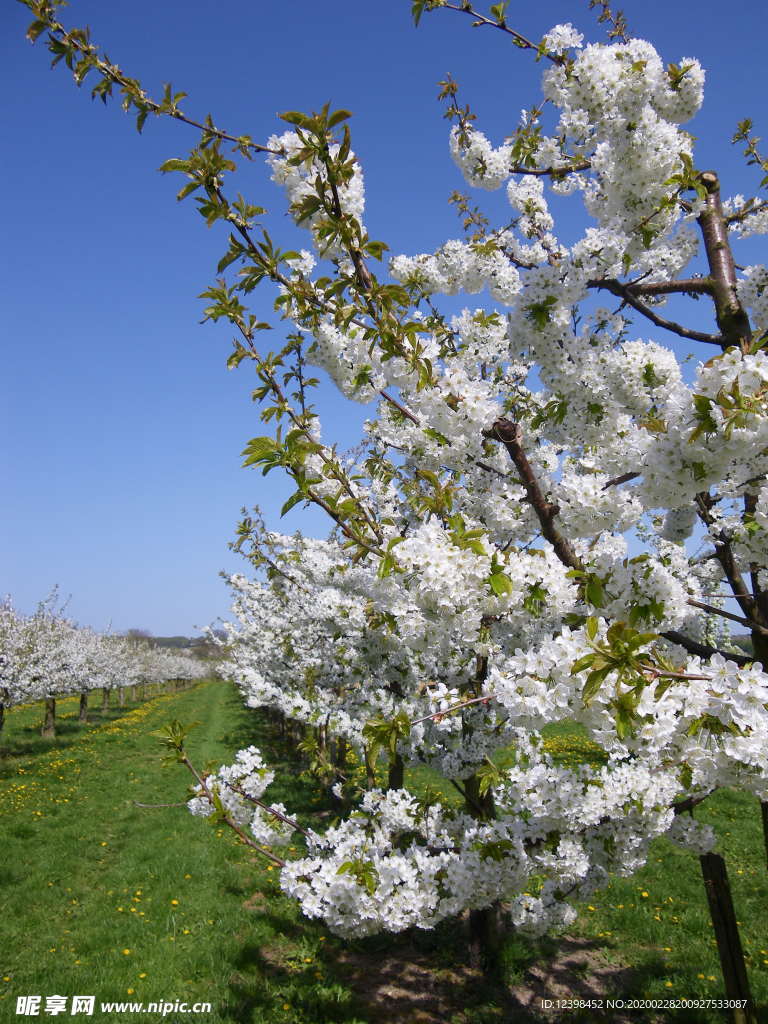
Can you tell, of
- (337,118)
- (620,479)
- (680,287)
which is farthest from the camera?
(680,287)

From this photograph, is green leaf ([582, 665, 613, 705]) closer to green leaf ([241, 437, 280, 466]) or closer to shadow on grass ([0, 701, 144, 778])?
green leaf ([241, 437, 280, 466])

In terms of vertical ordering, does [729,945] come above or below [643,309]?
below

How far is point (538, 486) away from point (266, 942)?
5953mm

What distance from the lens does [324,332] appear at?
349 cm

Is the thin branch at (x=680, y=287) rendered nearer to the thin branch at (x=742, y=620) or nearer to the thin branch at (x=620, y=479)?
the thin branch at (x=620, y=479)

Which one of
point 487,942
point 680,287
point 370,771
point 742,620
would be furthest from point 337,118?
point 487,942

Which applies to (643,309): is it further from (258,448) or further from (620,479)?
(258,448)

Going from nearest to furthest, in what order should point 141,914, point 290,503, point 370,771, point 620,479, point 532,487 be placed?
point 290,503 → point 532,487 → point 620,479 → point 370,771 → point 141,914

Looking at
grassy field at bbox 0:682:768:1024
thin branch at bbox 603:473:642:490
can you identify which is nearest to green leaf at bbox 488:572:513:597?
thin branch at bbox 603:473:642:490

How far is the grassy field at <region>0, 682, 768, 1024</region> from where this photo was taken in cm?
503

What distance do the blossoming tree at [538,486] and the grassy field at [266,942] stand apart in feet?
5.08

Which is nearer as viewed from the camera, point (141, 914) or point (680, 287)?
point (680, 287)

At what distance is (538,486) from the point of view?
3.16 m

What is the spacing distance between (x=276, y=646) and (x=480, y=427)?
11566 millimetres
